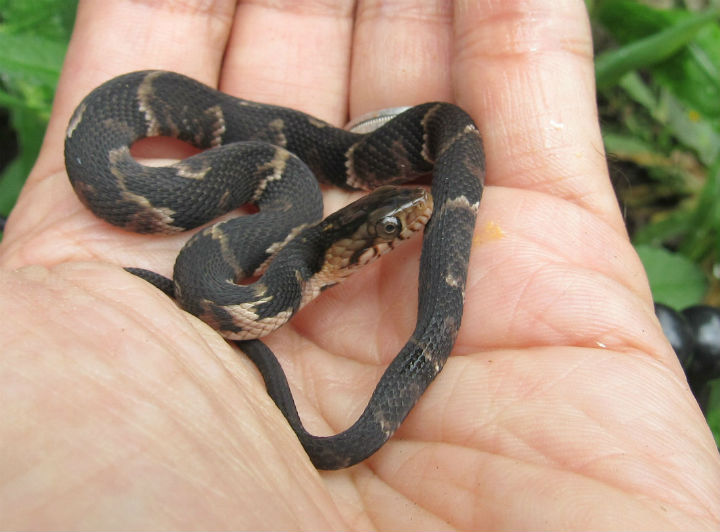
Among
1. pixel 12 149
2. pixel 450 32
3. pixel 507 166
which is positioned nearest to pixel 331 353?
pixel 507 166

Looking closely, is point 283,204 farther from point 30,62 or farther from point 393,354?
point 30,62

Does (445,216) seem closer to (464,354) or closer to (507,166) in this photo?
(507,166)

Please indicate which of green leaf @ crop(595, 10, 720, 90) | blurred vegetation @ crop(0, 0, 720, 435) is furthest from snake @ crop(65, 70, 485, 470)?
green leaf @ crop(595, 10, 720, 90)

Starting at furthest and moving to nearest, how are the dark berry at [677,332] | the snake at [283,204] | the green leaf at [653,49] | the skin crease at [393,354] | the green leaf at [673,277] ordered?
1. the green leaf at [673,277]
2. the green leaf at [653,49]
3. the dark berry at [677,332]
4. the snake at [283,204]
5. the skin crease at [393,354]

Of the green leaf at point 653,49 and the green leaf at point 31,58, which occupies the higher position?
the green leaf at point 653,49

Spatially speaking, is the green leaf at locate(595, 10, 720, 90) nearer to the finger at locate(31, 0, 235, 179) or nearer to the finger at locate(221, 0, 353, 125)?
the finger at locate(221, 0, 353, 125)

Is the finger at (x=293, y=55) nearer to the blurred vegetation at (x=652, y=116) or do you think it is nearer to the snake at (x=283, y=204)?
the snake at (x=283, y=204)

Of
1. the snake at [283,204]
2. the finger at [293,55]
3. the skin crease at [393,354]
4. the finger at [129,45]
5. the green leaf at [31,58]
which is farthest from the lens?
the finger at [293,55]

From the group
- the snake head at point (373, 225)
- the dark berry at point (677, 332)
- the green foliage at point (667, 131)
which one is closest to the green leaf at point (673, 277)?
the green foliage at point (667, 131)

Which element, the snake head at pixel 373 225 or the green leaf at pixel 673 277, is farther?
the green leaf at pixel 673 277
